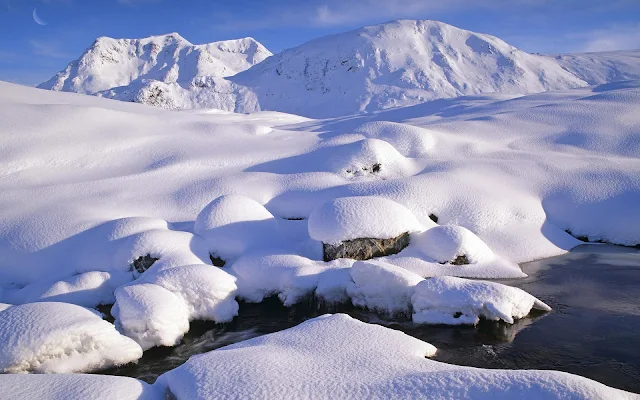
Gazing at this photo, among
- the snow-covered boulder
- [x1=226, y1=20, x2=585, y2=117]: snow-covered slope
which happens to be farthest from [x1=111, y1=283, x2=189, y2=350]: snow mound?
[x1=226, y1=20, x2=585, y2=117]: snow-covered slope

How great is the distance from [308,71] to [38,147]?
116400 mm

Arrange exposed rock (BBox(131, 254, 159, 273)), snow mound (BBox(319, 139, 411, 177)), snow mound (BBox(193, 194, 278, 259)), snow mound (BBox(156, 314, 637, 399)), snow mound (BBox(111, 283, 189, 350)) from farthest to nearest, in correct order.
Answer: snow mound (BBox(319, 139, 411, 177)) → snow mound (BBox(193, 194, 278, 259)) → exposed rock (BBox(131, 254, 159, 273)) → snow mound (BBox(111, 283, 189, 350)) → snow mound (BBox(156, 314, 637, 399))

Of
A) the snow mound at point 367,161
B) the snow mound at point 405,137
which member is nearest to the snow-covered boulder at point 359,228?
the snow mound at point 367,161

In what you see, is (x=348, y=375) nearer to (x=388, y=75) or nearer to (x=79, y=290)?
(x=79, y=290)

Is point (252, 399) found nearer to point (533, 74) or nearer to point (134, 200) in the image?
point (134, 200)

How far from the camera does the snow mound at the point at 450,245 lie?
487 inches

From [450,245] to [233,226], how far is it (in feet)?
20.5

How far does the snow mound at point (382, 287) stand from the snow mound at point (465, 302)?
0.37 m

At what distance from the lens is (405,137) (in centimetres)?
2156

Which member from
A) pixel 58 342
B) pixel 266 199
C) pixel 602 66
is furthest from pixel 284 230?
pixel 602 66

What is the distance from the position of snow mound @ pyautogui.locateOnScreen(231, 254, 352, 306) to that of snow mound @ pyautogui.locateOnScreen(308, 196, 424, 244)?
2.67ft

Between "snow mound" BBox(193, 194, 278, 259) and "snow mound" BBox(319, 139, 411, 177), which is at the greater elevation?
"snow mound" BBox(319, 139, 411, 177)

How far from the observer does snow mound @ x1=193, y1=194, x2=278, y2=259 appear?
12.7 m

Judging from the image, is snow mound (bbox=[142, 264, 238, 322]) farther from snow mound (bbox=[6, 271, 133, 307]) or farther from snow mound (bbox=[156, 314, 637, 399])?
snow mound (bbox=[156, 314, 637, 399])
